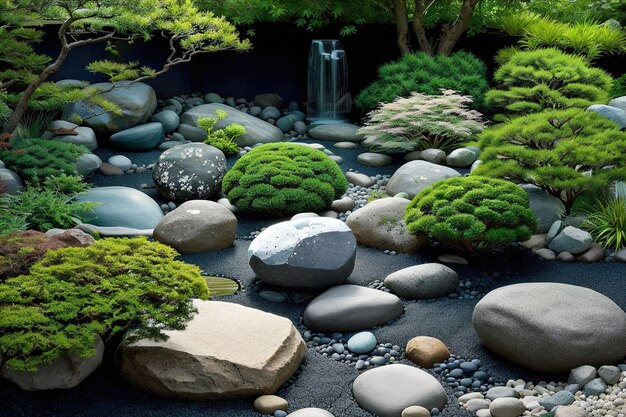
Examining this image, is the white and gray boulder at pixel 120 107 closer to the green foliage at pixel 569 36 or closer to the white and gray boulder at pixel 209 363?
the green foliage at pixel 569 36

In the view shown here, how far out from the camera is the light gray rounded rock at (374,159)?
416 inches

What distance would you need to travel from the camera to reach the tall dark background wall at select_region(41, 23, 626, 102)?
41.9 ft

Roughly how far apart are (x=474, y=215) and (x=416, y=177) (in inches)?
83.3

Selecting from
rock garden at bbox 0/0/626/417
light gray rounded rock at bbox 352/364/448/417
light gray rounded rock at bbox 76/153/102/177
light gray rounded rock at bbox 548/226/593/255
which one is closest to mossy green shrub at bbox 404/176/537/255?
rock garden at bbox 0/0/626/417

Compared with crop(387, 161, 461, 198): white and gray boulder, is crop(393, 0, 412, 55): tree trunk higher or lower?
higher

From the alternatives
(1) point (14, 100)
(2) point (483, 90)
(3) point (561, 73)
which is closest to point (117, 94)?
(1) point (14, 100)

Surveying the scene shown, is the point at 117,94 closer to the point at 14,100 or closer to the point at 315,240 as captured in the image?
the point at 14,100

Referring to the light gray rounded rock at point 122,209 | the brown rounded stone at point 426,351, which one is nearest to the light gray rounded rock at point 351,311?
Answer: the brown rounded stone at point 426,351

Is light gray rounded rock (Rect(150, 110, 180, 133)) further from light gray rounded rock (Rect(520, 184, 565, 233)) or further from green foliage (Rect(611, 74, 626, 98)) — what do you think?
green foliage (Rect(611, 74, 626, 98))

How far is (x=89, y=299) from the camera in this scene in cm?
484

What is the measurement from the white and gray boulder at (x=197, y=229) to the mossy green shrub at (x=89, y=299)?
7.43 feet

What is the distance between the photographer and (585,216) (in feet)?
25.6

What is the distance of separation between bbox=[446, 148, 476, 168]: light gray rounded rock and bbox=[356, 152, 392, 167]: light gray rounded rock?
0.93 metres

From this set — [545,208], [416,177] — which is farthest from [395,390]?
[416,177]
